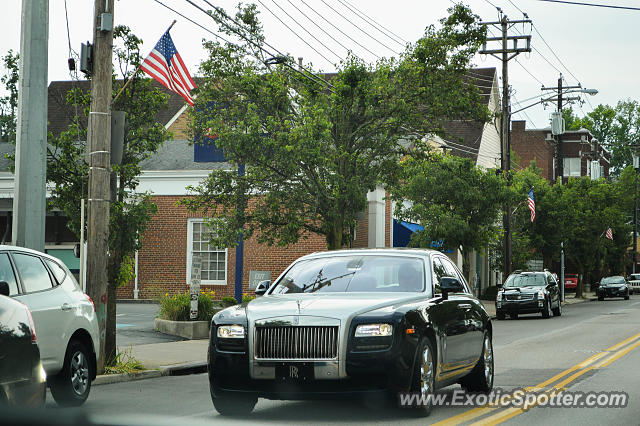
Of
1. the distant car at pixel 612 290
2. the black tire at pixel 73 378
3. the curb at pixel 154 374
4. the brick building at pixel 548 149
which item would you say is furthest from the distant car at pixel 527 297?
the brick building at pixel 548 149

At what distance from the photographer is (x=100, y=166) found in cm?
1246

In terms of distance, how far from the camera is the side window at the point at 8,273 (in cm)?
866

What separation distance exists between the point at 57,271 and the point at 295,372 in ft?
11.4

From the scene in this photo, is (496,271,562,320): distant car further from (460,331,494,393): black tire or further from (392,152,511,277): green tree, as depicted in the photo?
(460,331,494,393): black tire

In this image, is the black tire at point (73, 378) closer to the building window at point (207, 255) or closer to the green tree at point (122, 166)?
the green tree at point (122, 166)

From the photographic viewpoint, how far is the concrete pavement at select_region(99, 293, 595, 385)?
13165 millimetres

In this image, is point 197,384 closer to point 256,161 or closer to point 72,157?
point 72,157

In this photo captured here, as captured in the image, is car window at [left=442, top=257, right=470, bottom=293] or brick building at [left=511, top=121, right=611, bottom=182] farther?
brick building at [left=511, top=121, right=611, bottom=182]

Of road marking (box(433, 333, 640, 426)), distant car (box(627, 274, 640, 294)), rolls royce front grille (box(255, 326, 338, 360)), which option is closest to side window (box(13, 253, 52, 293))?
rolls royce front grille (box(255, 326, 338, 360))

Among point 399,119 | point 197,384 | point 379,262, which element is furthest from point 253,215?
point 379,262

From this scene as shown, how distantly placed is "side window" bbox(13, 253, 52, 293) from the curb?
3145mm

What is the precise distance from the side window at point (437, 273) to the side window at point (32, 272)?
13.6ft

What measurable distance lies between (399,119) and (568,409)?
15.1 m

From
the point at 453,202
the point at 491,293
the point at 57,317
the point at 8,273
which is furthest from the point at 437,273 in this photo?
the point at 491,293
